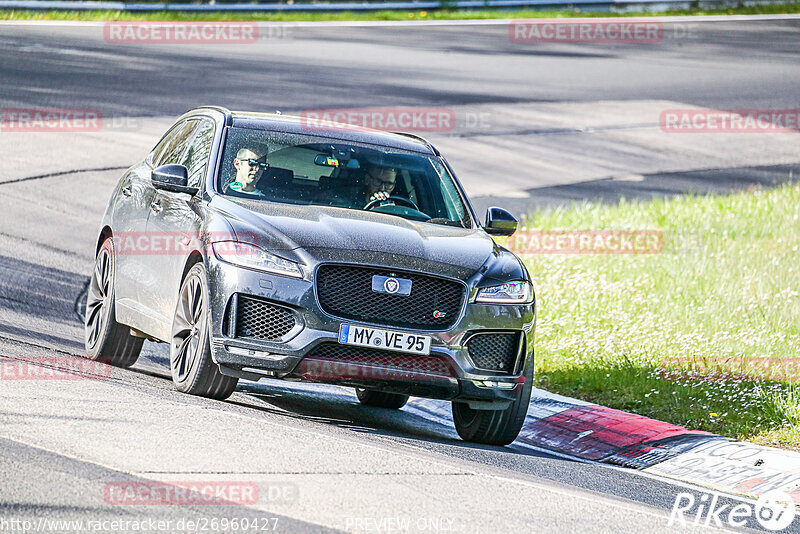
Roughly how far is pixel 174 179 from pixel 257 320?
1.39m

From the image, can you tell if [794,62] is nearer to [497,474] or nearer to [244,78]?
[244,78]

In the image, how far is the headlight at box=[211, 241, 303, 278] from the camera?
7.67 meters

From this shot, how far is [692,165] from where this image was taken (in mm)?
22266

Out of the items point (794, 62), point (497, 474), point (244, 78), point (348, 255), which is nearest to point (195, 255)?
point (348, 255)

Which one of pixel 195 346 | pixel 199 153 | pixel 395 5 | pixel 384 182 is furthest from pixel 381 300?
pixel 395 5

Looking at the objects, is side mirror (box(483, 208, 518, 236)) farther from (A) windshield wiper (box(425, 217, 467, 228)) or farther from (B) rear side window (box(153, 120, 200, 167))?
(B) rear side window (box(153, 120, 200, 167))

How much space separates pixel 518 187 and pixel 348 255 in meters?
11.8

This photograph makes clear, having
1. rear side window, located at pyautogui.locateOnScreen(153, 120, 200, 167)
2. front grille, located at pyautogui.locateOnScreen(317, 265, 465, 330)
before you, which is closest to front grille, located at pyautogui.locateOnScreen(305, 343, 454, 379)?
front grille, located at pyautogui.locateOnScreen(317, 265, 465, 330)

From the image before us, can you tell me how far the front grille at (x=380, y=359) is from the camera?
25.2ft

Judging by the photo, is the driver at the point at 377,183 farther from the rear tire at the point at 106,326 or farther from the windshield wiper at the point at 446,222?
the rear tire at the point at 106,326

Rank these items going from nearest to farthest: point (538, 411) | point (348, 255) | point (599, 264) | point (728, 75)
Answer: point (348, 255), point (538, 411), point (599, 264), point (728, 75)

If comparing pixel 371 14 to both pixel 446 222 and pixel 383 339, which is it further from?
pixel 383 339

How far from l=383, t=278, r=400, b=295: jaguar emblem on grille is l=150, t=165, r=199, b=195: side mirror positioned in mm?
1654

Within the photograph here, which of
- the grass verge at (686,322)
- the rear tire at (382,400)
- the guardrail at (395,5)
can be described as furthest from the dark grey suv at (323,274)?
the guardrail at (395,5)
